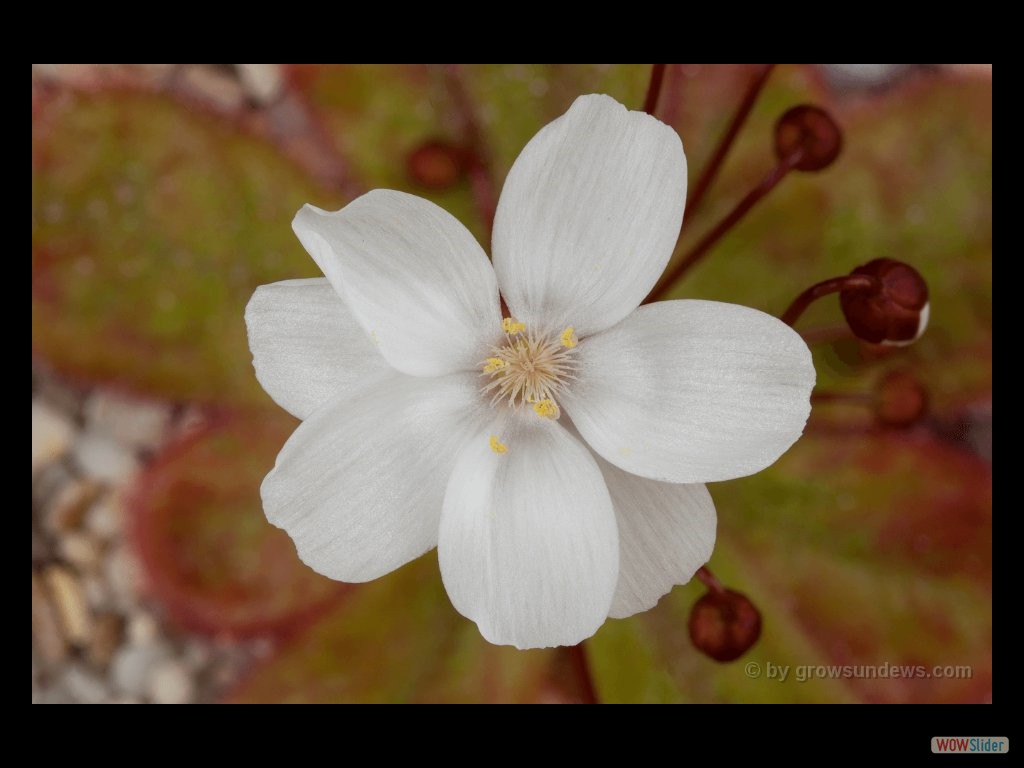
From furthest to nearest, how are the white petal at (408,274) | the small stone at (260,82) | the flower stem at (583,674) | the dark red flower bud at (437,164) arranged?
the small stone at (260,82) < the dark red flower bud at (437,164) < the flower stem at (583,674) < the white petal at (408,274)

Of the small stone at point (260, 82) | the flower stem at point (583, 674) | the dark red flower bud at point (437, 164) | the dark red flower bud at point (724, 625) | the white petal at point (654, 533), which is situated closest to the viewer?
the white petal at point (654, 533)

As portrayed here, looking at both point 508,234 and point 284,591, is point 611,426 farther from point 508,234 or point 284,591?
point 284,591

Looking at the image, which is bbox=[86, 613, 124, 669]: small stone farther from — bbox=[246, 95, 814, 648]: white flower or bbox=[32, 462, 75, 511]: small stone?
bbox=[246, 95, 814, 648]: white flower

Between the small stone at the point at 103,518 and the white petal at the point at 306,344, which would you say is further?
the small stone at the point at 103,518

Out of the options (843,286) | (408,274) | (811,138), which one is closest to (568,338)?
(408,274)

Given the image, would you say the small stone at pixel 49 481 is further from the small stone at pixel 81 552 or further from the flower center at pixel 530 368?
the flower center at pixel 530 368
